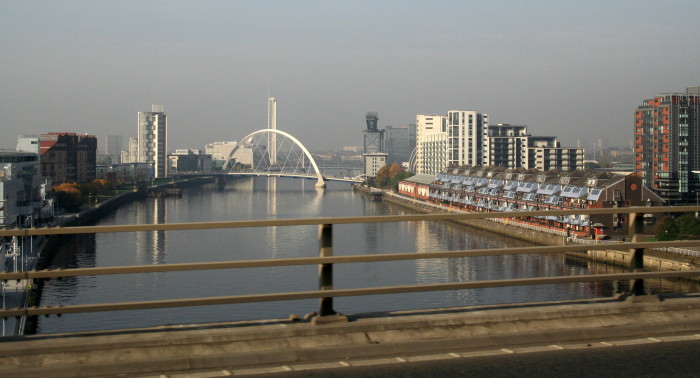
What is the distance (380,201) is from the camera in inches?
2200

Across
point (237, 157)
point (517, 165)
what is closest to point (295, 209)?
point (517, 165)

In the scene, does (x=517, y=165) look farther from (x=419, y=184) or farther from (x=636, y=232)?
(x=636, y=232)

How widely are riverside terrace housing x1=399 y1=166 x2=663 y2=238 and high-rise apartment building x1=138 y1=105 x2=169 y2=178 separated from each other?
146 ft

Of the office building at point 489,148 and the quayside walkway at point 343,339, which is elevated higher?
the office building at point 489,148

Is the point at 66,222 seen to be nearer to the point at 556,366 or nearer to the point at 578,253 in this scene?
the point at 578,253

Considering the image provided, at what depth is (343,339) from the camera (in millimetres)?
2078

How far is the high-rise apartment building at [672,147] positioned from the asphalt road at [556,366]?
36032mm

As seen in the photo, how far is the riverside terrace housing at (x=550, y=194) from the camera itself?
84.8 feet

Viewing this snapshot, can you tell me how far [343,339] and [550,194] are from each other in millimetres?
30465

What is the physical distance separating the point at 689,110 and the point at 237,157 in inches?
3703

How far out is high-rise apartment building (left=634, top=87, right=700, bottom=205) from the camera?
35812 millimetres

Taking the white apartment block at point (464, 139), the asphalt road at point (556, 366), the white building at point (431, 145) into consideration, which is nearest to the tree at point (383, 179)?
the white building at point (431, 145)

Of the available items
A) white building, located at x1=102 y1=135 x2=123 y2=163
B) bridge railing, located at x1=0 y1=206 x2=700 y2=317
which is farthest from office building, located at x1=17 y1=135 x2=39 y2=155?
white building, located at x1=102 y1=135 x2=123 y2=163

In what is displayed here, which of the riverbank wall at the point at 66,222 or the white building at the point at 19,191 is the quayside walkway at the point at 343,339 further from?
the white building at the point at 19,191
